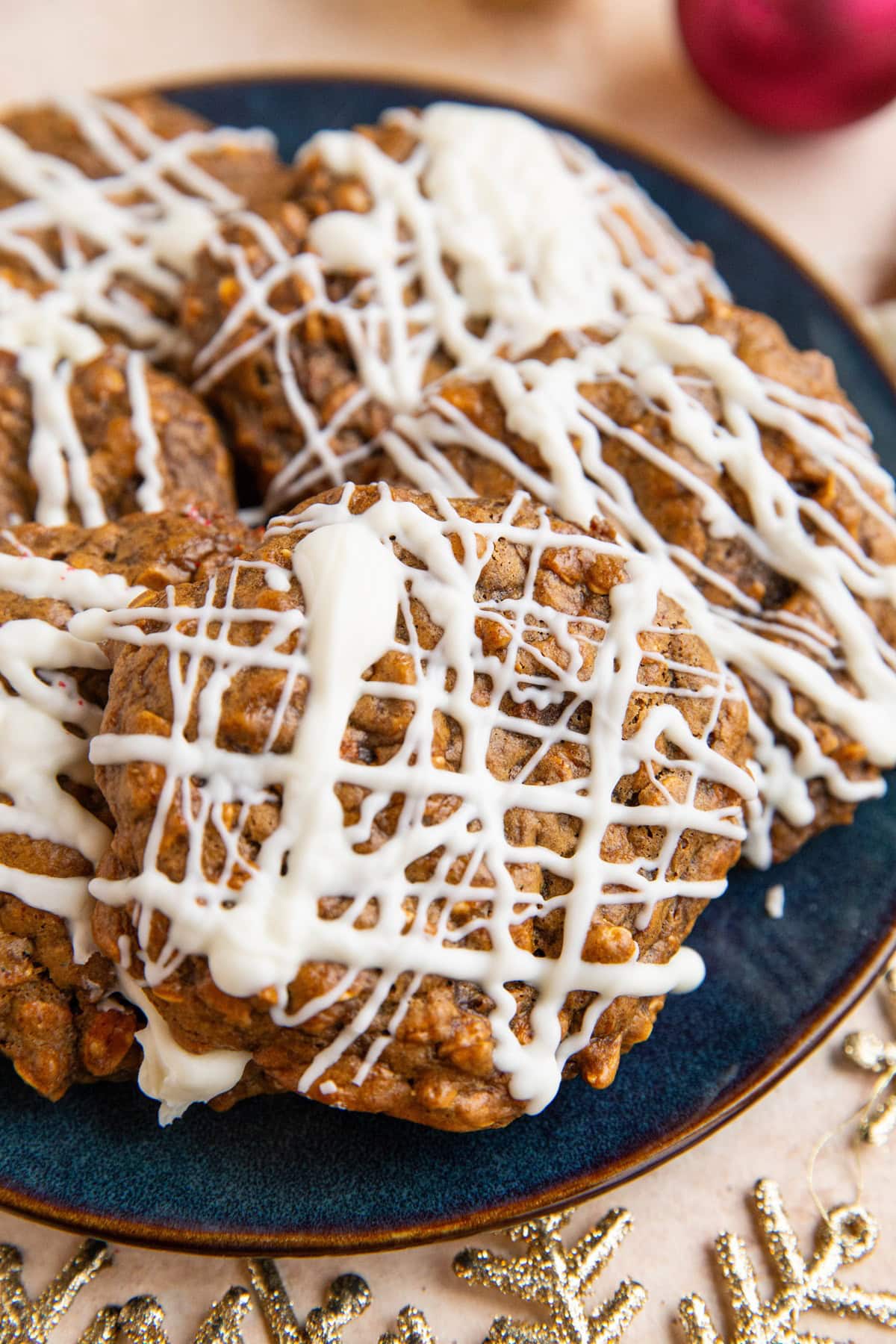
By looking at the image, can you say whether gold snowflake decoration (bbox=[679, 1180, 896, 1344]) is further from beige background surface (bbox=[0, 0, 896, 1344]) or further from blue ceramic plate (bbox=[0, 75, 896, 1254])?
beige background surface (bbox=[0, 0, 896, 1344])

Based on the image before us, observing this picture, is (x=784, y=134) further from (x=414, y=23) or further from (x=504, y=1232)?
(x=504, y=1232)

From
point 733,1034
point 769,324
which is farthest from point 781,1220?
point 769,324

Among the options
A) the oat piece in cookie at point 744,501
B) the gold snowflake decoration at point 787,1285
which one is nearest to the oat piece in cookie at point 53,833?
the oat piece in cookie at point 744,501

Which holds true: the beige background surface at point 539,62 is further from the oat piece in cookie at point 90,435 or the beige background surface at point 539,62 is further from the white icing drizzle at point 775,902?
the white icing drizzle at point 775,902

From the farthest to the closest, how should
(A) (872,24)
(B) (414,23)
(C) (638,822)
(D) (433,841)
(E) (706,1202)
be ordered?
(B) (414,23) < (A) (872,24) < (E) (706,1202) < (C) (638,822) < (D) (433,841)

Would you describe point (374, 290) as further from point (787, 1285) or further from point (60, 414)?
point (787, 1285)

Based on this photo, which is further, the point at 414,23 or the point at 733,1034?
the point at 414,23
